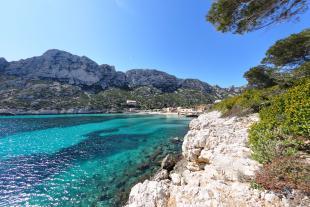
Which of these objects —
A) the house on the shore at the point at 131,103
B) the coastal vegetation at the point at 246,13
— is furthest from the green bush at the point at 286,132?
the house on the shore at the point at 131,103

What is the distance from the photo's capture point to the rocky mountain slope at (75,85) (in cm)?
10586

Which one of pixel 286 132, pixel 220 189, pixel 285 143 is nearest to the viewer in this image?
pixel 220 189

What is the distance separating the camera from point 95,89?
150m

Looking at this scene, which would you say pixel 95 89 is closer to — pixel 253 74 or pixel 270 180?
pixel 253 74

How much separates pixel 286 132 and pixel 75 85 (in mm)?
160528

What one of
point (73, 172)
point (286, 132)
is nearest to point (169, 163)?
point (73, 172)

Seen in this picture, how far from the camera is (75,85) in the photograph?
14938 cm

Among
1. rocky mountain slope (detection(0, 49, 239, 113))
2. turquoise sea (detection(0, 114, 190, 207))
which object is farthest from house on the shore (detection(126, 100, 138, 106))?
turquoise sea (detection(0, 114, 190, 207))

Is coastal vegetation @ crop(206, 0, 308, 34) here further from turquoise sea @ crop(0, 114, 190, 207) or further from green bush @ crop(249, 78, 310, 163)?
turquoise sea @ crop(0, 114, 190, 207)

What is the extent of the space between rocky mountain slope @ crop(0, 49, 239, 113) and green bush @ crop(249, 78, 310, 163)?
106 meters

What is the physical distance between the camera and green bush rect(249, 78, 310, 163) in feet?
20.5

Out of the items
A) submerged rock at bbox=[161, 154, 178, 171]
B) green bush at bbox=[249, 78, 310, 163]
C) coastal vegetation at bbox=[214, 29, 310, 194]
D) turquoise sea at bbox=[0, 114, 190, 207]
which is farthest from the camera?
submerged rock at bbox=[161, 154, 178, 171]

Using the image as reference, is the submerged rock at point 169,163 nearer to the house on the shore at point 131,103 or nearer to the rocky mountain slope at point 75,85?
the rocky mountain slope at point 75,85

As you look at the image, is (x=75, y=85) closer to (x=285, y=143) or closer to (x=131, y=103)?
(x=131, y=103)
